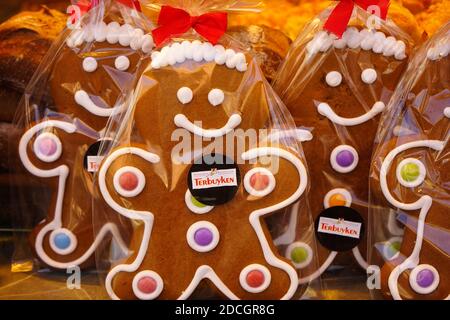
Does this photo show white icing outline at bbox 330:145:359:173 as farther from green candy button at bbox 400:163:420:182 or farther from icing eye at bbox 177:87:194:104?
icing eye at bbox 177:87:194:104

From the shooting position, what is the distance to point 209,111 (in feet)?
4.29

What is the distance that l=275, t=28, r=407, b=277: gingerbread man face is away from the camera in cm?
143

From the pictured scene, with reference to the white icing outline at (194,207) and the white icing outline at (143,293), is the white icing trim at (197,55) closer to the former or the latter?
the white icing outline at (194,207)

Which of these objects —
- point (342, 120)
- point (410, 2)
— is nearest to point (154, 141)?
point (342, 120)

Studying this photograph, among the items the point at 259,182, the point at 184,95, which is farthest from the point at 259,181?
the point at 184,95

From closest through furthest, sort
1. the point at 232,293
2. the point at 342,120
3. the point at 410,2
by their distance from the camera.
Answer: the point at 232,293, the point at 342,120, the point at 410,2

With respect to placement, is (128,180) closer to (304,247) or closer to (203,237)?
(203,237)

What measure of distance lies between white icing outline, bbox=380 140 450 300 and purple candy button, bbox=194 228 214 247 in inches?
14.7

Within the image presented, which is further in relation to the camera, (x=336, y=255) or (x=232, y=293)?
(x=336, y=255)

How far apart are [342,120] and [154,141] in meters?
0.45

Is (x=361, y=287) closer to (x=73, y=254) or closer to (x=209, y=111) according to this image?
(x=209, y=111)

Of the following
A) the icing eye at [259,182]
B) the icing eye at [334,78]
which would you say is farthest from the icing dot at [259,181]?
the icing eye at [334,78]

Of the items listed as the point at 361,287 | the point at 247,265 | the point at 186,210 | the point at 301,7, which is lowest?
the point at 361,287

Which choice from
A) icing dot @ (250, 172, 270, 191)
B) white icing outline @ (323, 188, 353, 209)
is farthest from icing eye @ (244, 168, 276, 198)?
white icing outline @ (323, 188, 353, 209)
